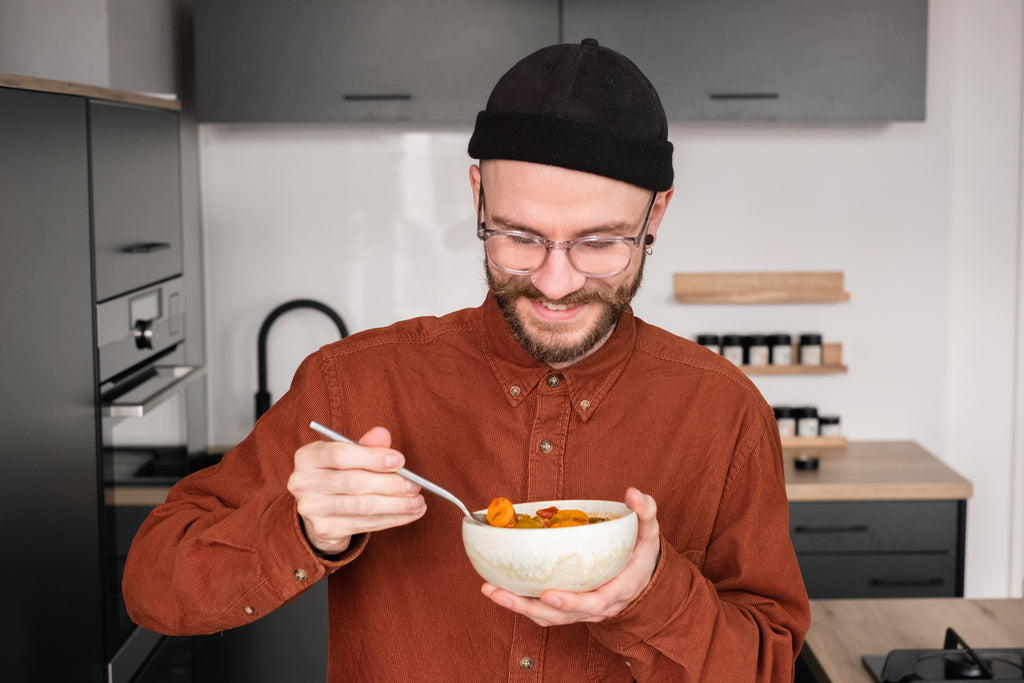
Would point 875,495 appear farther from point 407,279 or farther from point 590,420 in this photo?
point 590,420

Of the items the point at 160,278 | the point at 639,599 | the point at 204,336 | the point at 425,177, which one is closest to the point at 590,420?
the point at 639,599

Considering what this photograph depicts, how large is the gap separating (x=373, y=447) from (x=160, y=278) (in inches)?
65.3

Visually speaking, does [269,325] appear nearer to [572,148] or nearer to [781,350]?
[781,350]

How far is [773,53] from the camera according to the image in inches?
108

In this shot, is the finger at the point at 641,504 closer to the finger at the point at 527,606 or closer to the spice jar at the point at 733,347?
the finger at the point at 527,606

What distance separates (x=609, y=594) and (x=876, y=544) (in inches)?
84.1

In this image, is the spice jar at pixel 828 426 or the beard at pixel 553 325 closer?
the beard at pixel 553 325

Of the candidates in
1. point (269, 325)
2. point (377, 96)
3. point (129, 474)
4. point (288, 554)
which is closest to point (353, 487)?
point (288, 554)

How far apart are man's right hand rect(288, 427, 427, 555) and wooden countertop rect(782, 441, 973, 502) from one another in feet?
6.29

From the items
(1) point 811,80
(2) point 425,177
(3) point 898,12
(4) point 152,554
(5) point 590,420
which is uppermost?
(3) point 898,12

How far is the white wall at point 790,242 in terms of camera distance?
310cm

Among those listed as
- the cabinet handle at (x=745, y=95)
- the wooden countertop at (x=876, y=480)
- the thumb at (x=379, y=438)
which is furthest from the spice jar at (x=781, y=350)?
the thumb at (x=379, y=438)

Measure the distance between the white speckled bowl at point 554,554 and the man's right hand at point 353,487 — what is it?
8cm

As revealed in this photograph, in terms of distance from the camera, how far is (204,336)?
3170 millimetres
